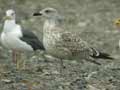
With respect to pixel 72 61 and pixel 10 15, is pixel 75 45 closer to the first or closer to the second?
pixel 72 61

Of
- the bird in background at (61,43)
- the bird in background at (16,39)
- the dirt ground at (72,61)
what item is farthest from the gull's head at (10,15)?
the bird in background at (61,43)

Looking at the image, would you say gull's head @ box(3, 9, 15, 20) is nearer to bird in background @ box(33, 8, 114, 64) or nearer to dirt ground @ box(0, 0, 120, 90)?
dirt ground @ box(0, 0, 120, 90)

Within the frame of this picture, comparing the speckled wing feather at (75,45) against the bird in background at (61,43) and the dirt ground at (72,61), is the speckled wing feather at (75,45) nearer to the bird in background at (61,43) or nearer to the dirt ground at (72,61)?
the bird in background at (61,43)

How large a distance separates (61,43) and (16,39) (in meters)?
1.52

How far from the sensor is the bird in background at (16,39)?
9.87 meters

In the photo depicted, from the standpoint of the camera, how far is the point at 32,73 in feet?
28.4

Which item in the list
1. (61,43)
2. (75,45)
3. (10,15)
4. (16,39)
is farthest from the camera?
(10,15)

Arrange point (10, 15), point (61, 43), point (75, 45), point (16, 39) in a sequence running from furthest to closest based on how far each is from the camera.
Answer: point (10, 15) → point (16, 39) → point (75, 45) → point (61, 43)

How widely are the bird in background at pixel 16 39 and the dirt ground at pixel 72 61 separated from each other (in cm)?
23

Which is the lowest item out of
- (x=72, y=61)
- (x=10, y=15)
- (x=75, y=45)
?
(x=72, y=61)

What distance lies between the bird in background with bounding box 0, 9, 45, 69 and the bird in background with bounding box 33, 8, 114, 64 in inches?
45.2

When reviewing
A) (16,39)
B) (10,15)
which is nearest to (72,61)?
(16,39)

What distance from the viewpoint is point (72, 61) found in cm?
1040

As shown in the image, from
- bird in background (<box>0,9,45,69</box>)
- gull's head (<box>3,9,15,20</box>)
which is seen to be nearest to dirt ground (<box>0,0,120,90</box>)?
bird in background (<box>0,9,45,69</box>)
